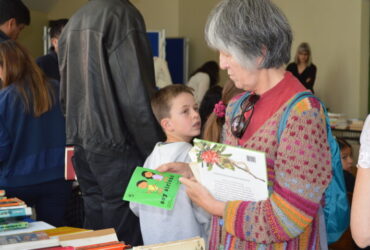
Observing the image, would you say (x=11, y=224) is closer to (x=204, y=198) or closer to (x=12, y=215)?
(x=12, y=215)

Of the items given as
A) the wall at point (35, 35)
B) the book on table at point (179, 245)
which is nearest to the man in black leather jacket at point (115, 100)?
the book on table at point (179, 245)

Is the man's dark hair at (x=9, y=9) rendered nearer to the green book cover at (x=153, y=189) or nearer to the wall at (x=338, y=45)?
the green book cover at (x=153, y=189)

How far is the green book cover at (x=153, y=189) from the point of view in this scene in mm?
1690

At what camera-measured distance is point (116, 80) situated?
2482 millimetres

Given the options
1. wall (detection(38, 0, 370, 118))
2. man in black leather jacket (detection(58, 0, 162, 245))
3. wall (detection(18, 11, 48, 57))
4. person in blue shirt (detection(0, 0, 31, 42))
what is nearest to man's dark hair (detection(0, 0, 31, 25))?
person in blue shirt (detection(0, 0, 31, 42))

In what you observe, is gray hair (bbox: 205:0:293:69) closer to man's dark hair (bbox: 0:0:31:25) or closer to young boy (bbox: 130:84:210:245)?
young boy (bbox: 130:84:210:245)

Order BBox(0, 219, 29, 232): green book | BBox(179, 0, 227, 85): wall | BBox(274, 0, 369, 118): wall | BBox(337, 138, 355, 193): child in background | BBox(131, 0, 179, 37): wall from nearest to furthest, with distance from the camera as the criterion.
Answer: BBox(0, 219, 29, 232): green book, BBox(337, 138, 355, 193): child in background, BBox(274, 0, 369, 118): wall, BBox(179, 0, 227, 85): wall, BBox(131, 0, 179, 37): wall

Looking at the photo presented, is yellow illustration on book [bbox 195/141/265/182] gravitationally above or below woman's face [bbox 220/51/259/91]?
below

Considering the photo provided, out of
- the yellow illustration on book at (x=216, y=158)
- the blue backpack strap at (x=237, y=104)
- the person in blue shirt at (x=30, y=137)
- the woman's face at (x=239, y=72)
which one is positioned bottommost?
the person in blue shirt at (x=30, y=137)

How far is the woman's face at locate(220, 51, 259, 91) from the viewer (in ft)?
4.97

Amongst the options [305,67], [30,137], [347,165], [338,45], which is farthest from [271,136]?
[338,45]

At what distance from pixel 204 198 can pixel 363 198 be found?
0.47 m

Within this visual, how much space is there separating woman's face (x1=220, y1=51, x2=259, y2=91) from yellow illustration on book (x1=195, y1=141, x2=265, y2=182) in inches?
7.9

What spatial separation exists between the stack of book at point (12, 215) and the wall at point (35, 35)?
8.90 m
